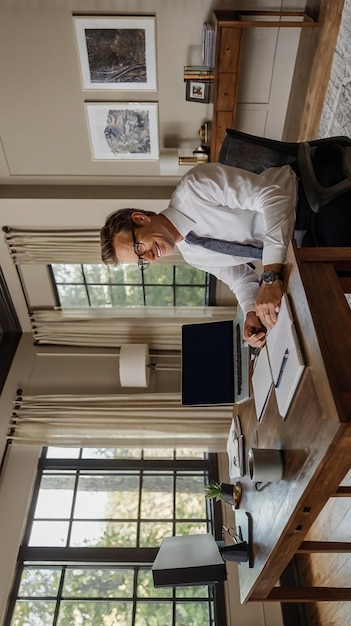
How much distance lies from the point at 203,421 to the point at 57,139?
2.22 meters

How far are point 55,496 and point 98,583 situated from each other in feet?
2.15

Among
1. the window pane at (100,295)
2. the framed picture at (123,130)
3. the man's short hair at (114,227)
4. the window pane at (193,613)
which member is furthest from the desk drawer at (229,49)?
the window pane at (193,613)

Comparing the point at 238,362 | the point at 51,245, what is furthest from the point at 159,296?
the point at 238,362

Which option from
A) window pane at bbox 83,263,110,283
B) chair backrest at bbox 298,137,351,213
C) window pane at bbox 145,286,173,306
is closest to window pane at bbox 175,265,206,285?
window pane at bbox 145,286,173,306

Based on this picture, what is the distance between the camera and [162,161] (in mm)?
3324

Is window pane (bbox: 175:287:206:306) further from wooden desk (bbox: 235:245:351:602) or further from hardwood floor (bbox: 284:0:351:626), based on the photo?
wooden desk (bbox: 235:245:351:602)

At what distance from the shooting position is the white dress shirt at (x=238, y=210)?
128cm

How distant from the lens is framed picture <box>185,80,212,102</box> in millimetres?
2969

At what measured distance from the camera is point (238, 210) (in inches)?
58.6

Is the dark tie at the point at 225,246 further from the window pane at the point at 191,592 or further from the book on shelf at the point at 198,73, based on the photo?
the window pane at the point at 191,592

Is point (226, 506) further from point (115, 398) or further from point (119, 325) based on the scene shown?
point (119, 325)

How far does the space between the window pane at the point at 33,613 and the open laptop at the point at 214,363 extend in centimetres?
172

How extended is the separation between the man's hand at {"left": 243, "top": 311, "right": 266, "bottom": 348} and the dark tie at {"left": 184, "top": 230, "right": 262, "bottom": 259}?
0.67ft

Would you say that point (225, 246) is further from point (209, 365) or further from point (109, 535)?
point (109, 535)
